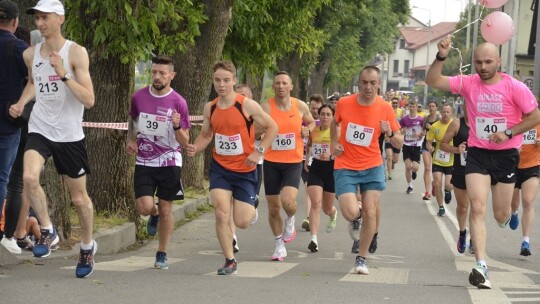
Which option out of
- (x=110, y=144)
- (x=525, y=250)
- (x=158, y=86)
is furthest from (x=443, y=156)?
(x=158, y=86)

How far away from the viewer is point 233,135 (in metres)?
10.3

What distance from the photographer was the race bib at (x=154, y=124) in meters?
10.2

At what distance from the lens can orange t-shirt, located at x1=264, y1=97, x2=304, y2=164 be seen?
40.7ft

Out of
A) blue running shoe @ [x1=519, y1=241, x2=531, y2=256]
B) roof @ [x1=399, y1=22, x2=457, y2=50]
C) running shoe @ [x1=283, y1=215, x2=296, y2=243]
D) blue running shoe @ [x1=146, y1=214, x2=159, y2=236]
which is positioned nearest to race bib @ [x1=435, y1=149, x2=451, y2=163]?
blue running shoe @ [x1=519, y1=241, x2=531, y2=256]

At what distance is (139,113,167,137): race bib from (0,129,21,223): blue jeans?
4.35 ft

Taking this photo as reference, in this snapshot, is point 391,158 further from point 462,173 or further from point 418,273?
point 418,273

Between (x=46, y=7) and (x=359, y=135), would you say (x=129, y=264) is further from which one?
(x=46, y=7)

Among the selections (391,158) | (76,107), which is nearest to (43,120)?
(76,107)

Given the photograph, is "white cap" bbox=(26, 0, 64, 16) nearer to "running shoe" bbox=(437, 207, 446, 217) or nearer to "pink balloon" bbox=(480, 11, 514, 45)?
"pink balloon" bbox=(480, 11, 514, 45)

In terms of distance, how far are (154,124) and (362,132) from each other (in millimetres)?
1955

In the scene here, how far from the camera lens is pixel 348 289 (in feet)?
29.3

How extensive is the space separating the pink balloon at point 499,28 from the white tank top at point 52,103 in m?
6.25

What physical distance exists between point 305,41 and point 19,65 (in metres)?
17.0

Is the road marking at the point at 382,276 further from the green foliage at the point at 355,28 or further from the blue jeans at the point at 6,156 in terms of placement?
the green foliage at the point at 355,28
